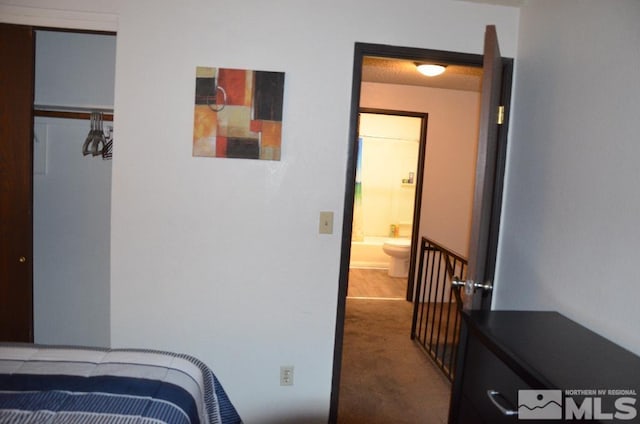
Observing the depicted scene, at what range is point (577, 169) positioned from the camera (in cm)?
154

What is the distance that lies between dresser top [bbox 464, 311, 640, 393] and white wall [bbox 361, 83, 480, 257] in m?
3.01

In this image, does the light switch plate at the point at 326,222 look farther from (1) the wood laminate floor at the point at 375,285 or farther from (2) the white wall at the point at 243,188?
(1) the wood laminate floor at the point at 375,285

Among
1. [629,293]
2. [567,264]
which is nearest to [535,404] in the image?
[629,293]

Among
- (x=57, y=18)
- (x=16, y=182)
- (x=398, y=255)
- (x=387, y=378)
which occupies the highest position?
(x=57, y=18)

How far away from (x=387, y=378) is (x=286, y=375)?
99cm

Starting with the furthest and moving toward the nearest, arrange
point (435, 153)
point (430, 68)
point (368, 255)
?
point (368, 255) → point (435, 153) → point (430, 68)

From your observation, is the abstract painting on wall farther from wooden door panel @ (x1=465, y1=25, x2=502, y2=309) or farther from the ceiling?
the ceiling

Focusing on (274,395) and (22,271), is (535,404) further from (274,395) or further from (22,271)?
(22,271)

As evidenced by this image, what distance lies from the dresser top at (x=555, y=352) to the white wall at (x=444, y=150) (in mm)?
3006

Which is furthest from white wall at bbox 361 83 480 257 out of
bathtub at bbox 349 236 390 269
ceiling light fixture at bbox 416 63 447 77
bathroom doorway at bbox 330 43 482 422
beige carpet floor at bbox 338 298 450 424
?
bathtub at bbox 349 236 390 269

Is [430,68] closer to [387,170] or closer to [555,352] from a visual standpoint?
[555,352]

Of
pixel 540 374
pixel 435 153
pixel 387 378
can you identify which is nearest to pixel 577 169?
pixel 540 374

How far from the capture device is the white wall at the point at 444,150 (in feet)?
14.1

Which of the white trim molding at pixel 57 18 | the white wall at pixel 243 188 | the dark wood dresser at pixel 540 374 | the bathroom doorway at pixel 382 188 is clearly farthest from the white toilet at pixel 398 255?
the white trim molding at pixel 57 18
